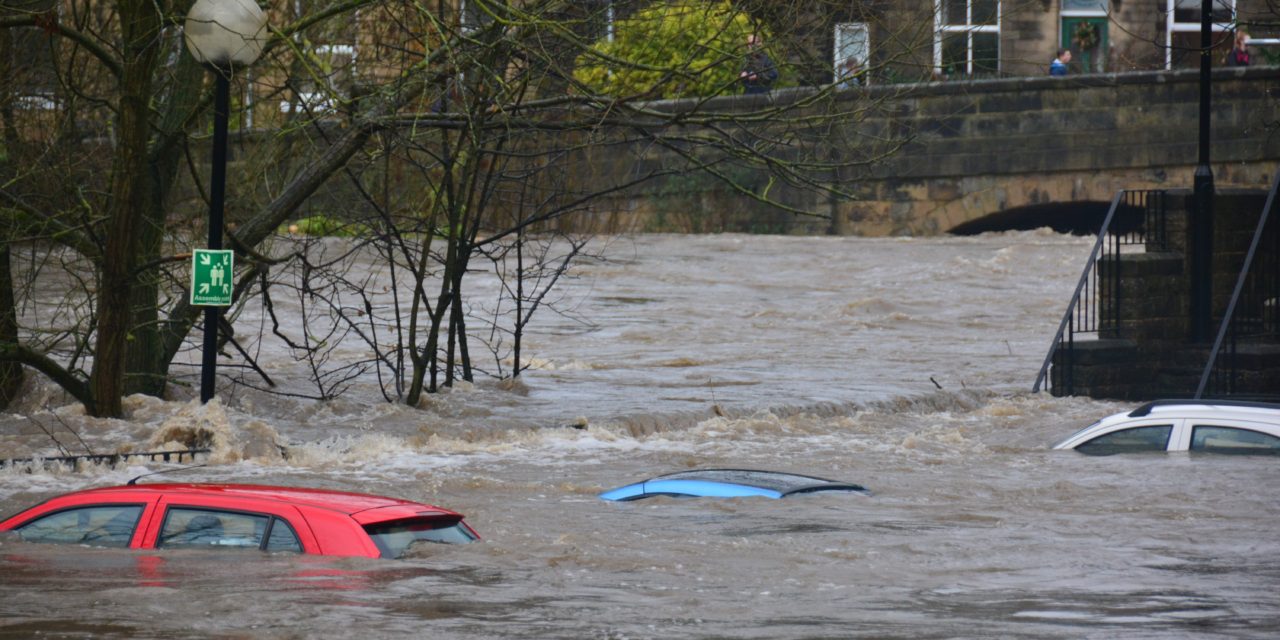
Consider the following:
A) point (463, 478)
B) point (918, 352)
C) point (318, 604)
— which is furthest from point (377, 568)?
point (918, 352)

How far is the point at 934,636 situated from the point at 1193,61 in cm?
3182

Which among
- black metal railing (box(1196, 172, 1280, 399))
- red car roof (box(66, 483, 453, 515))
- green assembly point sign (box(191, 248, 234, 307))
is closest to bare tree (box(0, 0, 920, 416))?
green assembly point sign (box(191, 248, 234, 307))

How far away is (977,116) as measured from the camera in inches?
1453

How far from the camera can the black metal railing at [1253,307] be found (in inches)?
728

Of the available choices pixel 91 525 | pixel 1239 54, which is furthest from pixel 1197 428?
pixel 1239 54

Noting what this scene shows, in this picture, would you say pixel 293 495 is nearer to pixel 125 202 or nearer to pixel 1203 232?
pixel 125 202

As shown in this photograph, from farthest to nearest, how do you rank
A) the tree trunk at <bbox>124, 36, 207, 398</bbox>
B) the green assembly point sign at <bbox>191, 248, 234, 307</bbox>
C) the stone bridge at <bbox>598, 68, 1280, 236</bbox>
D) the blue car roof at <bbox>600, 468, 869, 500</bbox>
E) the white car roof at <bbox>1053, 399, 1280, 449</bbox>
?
the stone bridge at <bbox>598, 68, 1280, 236</bbox>, the tree trunk at <bbox>124, 36, 207, 398</bbox>, the green assembly point sign at <bbox>191, 248, 234, 307</bbox>, the white car roof at <bbox>1053, 399, 1280, 449</bbox>, the blue car roof at <bbox>600, 468, 869, 500</bbox>

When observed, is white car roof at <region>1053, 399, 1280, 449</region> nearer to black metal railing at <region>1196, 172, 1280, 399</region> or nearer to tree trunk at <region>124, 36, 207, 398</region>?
black metal railing at <region>1196, 172, 1280, 399</region>

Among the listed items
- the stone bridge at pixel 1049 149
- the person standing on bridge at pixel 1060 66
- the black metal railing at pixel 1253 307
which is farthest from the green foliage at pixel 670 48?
the person standing on bridge at pixel 1060 66

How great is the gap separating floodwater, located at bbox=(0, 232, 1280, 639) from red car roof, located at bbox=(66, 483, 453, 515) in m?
0.30

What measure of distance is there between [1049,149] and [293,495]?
3004cm

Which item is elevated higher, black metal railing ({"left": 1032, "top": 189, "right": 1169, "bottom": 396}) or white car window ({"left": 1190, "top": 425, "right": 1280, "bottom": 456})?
black metal railing ({"left": 1032, "top": 189, "right": 1169, "bottom": 396})

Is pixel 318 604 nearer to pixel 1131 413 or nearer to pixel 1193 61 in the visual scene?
pixel 1131 413

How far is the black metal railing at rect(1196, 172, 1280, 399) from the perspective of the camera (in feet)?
60.7
